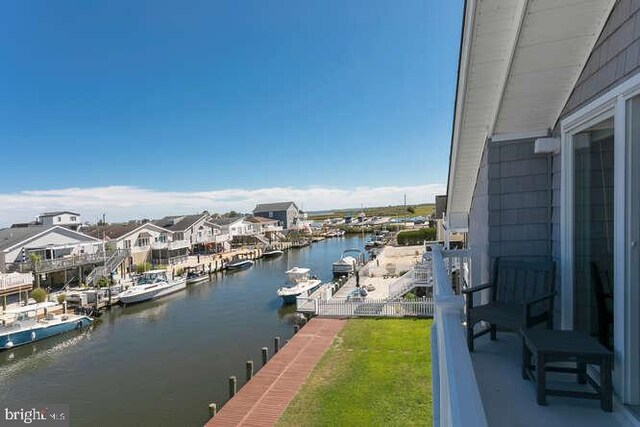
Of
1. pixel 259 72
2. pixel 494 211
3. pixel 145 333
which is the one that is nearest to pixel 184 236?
pixel 145 333

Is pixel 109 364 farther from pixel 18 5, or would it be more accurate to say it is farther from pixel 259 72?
pixel 259 72

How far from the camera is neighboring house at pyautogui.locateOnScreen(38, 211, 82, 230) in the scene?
3747cm

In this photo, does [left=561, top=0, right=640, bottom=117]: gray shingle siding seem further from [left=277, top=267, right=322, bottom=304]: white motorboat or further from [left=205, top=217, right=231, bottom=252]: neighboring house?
[left=205, top=217, right=231, bottom=252]: neighboring house

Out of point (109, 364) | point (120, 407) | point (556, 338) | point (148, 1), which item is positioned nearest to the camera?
point (556, 338)

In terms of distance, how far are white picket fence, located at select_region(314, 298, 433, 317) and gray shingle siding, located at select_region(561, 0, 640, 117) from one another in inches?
529

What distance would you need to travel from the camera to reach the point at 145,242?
35.9 meters

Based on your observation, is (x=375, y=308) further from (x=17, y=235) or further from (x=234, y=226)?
(x=234, y=226)

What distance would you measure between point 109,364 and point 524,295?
16101 millimetres

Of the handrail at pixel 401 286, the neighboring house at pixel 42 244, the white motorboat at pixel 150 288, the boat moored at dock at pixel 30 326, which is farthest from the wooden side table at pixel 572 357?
the neighboring house at pixel 42 244

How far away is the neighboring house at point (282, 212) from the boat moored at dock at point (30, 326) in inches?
1831

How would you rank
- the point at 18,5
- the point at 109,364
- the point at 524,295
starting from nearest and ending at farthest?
1. the point at 524,295
2. the point at 18,5
3. the point at 109,364

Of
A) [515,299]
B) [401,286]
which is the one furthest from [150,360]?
[515,299]

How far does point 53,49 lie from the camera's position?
17.6 m

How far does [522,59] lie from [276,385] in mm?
9477
